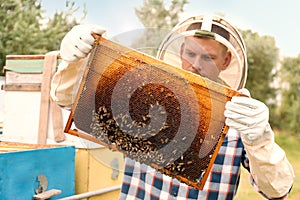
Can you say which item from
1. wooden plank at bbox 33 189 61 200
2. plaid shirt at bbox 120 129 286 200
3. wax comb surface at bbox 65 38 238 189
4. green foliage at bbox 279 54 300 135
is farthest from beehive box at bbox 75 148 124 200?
green foliage at bbox 279 54 300 135

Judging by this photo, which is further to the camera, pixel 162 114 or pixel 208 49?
pixel 208 49

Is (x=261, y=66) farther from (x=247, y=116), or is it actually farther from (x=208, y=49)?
(x=247, y=116)

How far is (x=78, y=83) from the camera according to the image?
1837mm

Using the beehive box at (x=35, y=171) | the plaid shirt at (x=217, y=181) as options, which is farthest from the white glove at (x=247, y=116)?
the beehive box at (x=35, y=171)

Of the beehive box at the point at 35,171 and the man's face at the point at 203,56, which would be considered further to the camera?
the beehive box at the point at 35,171

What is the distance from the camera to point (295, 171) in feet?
31.9

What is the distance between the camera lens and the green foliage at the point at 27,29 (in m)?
8.25

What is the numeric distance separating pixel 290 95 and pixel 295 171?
5.62 m

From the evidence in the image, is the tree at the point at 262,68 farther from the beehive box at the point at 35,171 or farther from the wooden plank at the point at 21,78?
the beehive box at the point at 35,171

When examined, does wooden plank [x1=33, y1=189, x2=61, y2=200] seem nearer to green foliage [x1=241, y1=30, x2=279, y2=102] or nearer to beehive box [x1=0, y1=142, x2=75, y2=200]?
beehive box [x1=0, y1=142, x2=75, y2=200]

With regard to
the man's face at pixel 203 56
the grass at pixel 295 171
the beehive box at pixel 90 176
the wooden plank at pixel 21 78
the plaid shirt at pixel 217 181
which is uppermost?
the man's face at pixel 203 56

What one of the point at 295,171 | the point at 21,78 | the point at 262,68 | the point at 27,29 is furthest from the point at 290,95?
the point at 21,78

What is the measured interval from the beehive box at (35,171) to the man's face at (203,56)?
1.04 meters

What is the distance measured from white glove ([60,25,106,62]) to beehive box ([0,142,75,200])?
77cm
